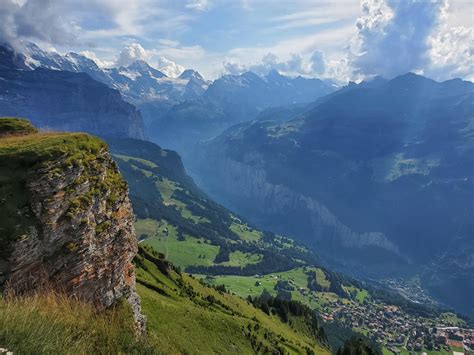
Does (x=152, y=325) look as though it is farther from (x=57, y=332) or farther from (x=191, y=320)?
(x=57, y=332)

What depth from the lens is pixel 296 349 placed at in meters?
89.0

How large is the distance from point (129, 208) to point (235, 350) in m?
36.9

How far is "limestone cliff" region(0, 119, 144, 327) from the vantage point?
2523cm

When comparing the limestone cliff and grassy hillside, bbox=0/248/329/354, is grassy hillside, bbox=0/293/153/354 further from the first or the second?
the limestone cliff

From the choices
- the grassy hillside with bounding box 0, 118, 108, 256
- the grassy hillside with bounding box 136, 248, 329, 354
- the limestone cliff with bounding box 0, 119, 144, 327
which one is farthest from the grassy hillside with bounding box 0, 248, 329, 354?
the grassy hillside with bounding box 0, 118, 108, 256

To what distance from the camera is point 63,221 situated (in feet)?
92.1

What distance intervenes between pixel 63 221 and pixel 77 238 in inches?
68.1

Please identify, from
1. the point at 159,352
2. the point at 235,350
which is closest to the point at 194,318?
the point at 235,350

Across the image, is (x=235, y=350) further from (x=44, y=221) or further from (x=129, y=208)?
(x=44, y=221)

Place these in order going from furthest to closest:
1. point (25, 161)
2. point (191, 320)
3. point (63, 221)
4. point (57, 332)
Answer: point (191, 320) → point (63, 221) → point (25, 161) → point (57, 332)

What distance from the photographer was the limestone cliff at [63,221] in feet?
82.8

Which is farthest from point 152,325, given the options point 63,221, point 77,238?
point 63,221

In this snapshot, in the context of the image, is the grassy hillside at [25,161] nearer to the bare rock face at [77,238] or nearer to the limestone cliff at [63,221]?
the limestone cliff at [63,221]

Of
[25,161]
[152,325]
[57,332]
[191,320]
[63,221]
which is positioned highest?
[25,161]
